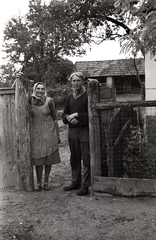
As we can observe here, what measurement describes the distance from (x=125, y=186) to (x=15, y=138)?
2098 mm

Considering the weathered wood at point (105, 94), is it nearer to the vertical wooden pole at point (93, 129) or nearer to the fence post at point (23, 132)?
the vertical wooden pole at point (93, 129)

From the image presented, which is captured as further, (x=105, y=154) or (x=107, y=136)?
(x=105, y=154)

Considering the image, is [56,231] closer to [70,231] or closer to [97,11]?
[70,231]

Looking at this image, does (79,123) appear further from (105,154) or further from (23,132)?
(23,132)

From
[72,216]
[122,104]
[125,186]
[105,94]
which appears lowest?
[72,216]

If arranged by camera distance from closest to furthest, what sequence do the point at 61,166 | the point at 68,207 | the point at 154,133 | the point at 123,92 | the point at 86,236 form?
the point at 86,236 < the point at 68,207 < the point at 154,133 < the point at 61,166 < the point at 123,92

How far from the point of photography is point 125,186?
15.1ft

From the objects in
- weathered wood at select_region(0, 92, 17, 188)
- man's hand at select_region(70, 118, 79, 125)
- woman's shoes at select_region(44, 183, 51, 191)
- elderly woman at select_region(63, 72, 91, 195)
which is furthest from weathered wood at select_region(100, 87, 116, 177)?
weathered wood at select_region(0, 92, 17, 188)

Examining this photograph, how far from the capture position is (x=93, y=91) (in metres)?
4.62

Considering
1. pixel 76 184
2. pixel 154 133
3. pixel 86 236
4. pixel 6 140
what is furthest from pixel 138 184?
pixel 6 140

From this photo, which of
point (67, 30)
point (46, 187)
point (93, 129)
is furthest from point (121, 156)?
point (67, 30)

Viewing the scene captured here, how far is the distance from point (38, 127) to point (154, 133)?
2636 millimetres

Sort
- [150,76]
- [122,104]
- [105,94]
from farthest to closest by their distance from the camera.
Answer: [150,76]
[105,94]
[122,104]

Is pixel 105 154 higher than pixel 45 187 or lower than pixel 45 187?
higher
